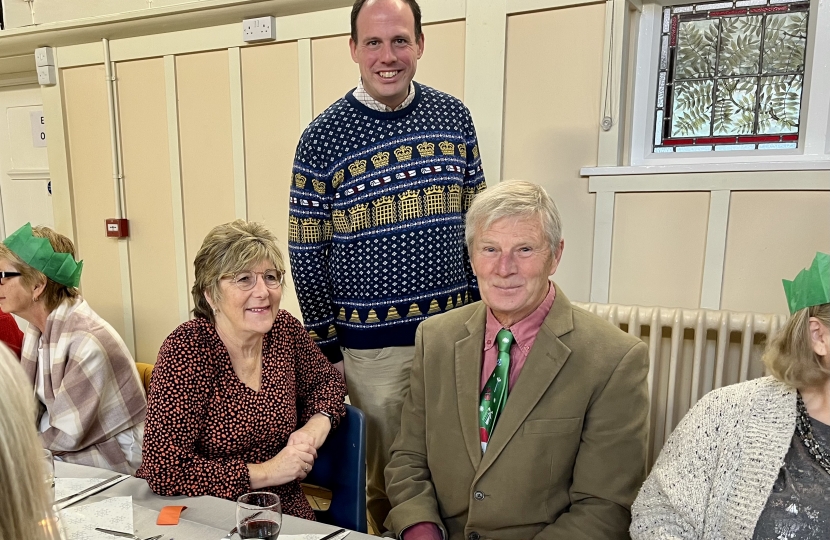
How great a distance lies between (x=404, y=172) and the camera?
1845 mm

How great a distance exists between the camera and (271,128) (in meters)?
3.03

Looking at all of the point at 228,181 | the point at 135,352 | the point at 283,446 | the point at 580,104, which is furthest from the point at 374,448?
the point at 135,352

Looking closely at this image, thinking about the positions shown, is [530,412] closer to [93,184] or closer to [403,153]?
[403,153]

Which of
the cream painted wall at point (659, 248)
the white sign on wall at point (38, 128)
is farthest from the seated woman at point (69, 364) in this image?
the white sign on wall at point (38, 128)

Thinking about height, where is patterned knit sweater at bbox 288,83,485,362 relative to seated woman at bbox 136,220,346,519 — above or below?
above

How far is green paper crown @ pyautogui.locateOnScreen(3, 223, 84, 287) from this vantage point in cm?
196

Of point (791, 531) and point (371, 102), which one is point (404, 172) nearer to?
point (371, 102)

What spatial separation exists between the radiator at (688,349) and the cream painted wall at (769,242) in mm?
149

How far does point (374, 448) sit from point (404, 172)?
94 cm

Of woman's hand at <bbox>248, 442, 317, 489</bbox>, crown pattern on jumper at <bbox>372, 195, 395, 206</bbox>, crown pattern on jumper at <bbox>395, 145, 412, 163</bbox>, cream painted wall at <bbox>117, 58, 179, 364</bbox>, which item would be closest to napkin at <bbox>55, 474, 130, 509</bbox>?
woman's hand at <bbox>248, 442, 317, 489</bbox>

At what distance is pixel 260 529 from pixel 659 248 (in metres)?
1.83

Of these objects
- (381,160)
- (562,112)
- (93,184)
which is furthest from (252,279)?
(93,184)

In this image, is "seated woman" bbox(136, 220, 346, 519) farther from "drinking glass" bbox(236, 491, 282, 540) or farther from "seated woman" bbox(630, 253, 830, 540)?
"seated woman" bbox(630, 253, 830, 540)

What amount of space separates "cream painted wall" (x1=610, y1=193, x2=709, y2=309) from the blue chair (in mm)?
1289
